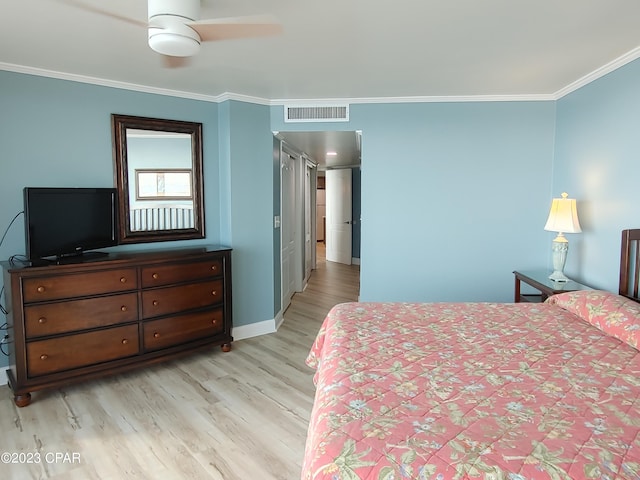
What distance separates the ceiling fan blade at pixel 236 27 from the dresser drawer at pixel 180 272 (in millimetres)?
1718

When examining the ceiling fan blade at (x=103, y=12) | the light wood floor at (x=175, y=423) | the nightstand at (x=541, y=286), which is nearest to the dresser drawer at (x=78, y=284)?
the light wood floor at (x=175, y=423)

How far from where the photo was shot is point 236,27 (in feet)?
7.48

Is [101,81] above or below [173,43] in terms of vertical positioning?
above

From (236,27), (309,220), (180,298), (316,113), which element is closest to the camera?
(236,27)

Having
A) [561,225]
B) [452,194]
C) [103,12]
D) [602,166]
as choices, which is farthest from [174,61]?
[602,166]

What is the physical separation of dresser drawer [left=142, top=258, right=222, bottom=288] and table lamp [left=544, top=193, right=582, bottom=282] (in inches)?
110

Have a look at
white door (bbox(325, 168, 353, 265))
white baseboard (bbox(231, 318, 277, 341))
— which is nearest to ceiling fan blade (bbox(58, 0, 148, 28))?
white baseboard (bbox(231, 318, 277, 341))

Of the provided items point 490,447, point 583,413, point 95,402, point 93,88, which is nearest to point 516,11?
point 583,413

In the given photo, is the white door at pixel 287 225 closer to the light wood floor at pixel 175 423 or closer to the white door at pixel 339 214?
the light wood floor at pixel 175 423

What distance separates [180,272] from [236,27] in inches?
75.0

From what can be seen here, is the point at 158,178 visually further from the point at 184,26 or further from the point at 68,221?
the point at 184,26

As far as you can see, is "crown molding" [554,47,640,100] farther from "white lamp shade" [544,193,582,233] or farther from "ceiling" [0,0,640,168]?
"white lamp shade" [544,193,582,233]

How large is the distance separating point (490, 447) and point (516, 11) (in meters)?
2.12

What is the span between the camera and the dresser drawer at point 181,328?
124 inches
